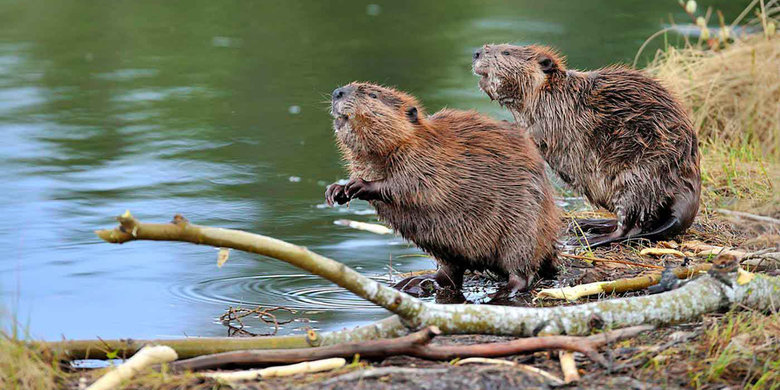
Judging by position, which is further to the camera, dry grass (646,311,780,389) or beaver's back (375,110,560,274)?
beaver's back (375,110,560,274)

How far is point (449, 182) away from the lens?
3900 millimetres

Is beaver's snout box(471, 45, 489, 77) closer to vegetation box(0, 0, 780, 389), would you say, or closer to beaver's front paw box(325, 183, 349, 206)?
vegetation box(0, 0, 780, 389)

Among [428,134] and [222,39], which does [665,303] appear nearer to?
[428,134]

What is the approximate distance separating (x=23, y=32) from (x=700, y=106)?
706 centimetres

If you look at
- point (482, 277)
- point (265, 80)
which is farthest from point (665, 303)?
point (265, 80)

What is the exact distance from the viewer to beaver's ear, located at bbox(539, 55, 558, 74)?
477 cm

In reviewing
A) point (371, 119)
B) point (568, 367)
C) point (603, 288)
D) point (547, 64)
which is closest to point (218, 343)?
point (568, 367)

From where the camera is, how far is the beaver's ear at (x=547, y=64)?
15.6 ft

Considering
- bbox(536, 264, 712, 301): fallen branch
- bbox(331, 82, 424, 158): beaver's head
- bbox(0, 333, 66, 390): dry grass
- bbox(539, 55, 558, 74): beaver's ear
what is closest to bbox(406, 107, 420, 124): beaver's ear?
bbox(331, 82, 424, 158): beaver's head

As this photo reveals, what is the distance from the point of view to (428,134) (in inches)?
155

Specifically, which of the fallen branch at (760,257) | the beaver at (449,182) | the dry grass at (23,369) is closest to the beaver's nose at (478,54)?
the beaver at (449,182)

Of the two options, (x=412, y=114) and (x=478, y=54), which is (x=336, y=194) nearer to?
(x=412, y=114)

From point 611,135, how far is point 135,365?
2499 millimetres

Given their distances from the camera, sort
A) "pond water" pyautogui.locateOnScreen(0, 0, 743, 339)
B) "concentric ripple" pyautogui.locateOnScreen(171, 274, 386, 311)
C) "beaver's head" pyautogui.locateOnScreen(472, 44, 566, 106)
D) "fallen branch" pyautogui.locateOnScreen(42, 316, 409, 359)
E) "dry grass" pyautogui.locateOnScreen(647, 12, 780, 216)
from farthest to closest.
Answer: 1. "dry grass" pyautogui.locateOnScreen(647, 12, 780, 216)
2. "beaver's head" pyautogui.locateOnScreen(472, 44, 566, 106)
3. "pond water" pyautogui.locateOnScreen(0, 0, 743, 339)
4. "concentric ripple" pyautogui.locateOnScreen(171, 274, 386, 311)
5. "fallen branch" pyautogui.locateOnScreen(42, 316, 409, 359)
